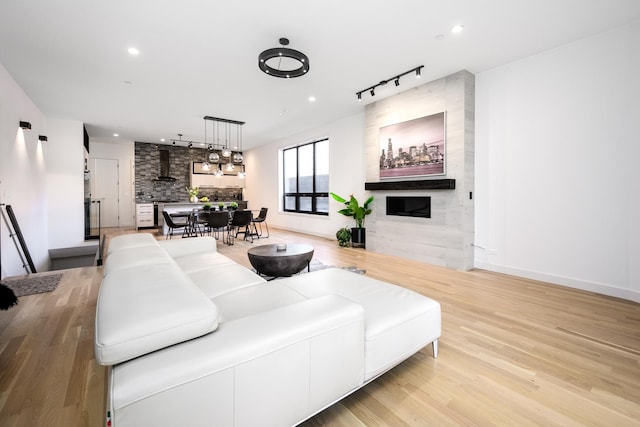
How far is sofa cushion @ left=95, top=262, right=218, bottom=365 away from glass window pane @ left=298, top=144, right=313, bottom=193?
7033 mm

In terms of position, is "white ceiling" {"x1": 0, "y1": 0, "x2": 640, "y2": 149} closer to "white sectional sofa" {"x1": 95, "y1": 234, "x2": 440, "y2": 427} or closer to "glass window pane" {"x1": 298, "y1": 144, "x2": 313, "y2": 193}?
"white sectional sofa" {"x1": 95, "y1": 234, "x2": 440, "y2": 427}

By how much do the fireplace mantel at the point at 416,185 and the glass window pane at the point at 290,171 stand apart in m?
3.88

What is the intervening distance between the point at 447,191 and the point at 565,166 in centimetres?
142

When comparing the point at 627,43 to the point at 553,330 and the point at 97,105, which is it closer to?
the point at 553,330

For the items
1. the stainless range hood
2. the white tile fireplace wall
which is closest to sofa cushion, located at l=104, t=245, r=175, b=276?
the white tile fireplace wall

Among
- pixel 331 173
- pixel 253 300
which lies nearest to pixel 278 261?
pixel 253 300

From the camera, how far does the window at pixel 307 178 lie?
25.3 feet

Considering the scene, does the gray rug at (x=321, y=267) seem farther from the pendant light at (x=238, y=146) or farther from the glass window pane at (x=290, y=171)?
the glass window pane at (x=290, y=171)

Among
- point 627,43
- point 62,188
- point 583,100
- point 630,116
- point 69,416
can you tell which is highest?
point 627,43

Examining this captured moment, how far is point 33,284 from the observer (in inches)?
137

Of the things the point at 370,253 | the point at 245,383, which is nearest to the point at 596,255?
the point at 370,253

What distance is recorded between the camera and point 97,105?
5617 mm

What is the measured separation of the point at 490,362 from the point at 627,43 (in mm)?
3840

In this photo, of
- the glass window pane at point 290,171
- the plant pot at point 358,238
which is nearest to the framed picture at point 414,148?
the plant pot at point 358,238
